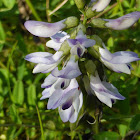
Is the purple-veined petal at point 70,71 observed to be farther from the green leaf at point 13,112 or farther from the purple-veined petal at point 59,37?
the green leaf at point 13,112

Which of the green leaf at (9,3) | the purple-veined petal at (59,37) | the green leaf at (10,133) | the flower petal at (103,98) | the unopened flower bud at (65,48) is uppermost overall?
the unopened flower bud at (65,48)

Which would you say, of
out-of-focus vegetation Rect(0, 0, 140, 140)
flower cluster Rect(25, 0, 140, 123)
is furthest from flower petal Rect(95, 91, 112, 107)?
out-of-focus vegetation Rect(0, 0, 140, 140)

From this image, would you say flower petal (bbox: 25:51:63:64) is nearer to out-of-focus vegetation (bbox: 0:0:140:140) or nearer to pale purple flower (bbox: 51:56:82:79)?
pale purple flower (bbox: 51:56:82:79)

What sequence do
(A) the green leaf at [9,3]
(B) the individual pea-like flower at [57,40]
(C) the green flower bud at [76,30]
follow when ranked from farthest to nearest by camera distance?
(A) the green leaf at [9,3] < (B) the individual pea-like flower at [57,40] < (C) the green flower bud at [76,30]

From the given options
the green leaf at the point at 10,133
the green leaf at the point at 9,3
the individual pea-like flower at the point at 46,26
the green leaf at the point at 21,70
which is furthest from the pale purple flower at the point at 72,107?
the green leaf at the point at 9,3

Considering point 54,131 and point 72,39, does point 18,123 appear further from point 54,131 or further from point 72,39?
point 72,39
